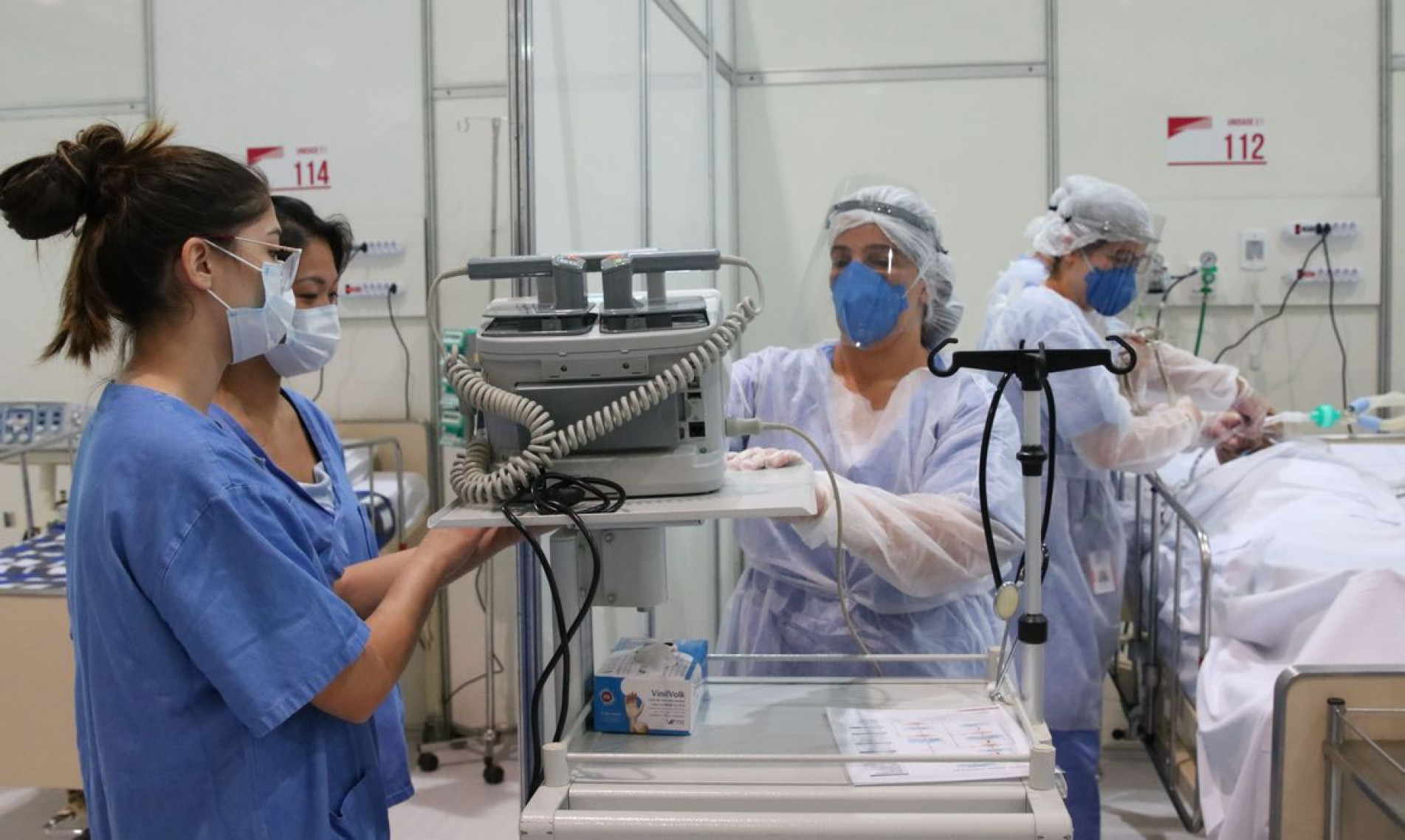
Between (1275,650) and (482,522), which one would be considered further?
(1275,650)

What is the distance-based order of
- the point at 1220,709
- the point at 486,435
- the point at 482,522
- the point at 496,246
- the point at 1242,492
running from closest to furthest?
the point at 482,522, the point at 486,435, the point at 1220,709, the point at 1242,492, the point at 496,246

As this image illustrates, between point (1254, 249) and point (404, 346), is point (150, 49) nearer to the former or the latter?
point (404, 346)

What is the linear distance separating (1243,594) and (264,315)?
1.92 metres

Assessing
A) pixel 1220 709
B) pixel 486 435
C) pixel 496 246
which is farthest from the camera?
pixel 496 246

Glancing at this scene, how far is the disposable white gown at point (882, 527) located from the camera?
1.53 metres

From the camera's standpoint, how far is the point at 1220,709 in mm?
1980

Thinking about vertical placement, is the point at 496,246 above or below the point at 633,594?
above

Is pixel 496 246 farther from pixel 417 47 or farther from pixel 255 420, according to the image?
pixel 255 420

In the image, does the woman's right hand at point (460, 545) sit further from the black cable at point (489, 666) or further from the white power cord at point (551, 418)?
the black cable at point (489, 666)

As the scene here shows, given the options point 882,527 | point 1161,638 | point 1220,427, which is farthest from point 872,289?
point 1220,427

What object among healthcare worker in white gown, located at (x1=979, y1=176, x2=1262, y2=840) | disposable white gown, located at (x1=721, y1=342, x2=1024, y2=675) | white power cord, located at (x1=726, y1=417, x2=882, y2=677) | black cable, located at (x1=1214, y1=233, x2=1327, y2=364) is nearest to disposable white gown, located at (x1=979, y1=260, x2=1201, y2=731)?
healthcare worker in white gown, located at (x1=979, y1=176, x2=1262, y2=840)

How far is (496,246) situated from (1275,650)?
2.41 meters

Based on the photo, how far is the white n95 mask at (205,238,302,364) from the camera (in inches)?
48.0

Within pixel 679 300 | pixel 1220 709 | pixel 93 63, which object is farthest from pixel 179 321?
pixel 93 63
